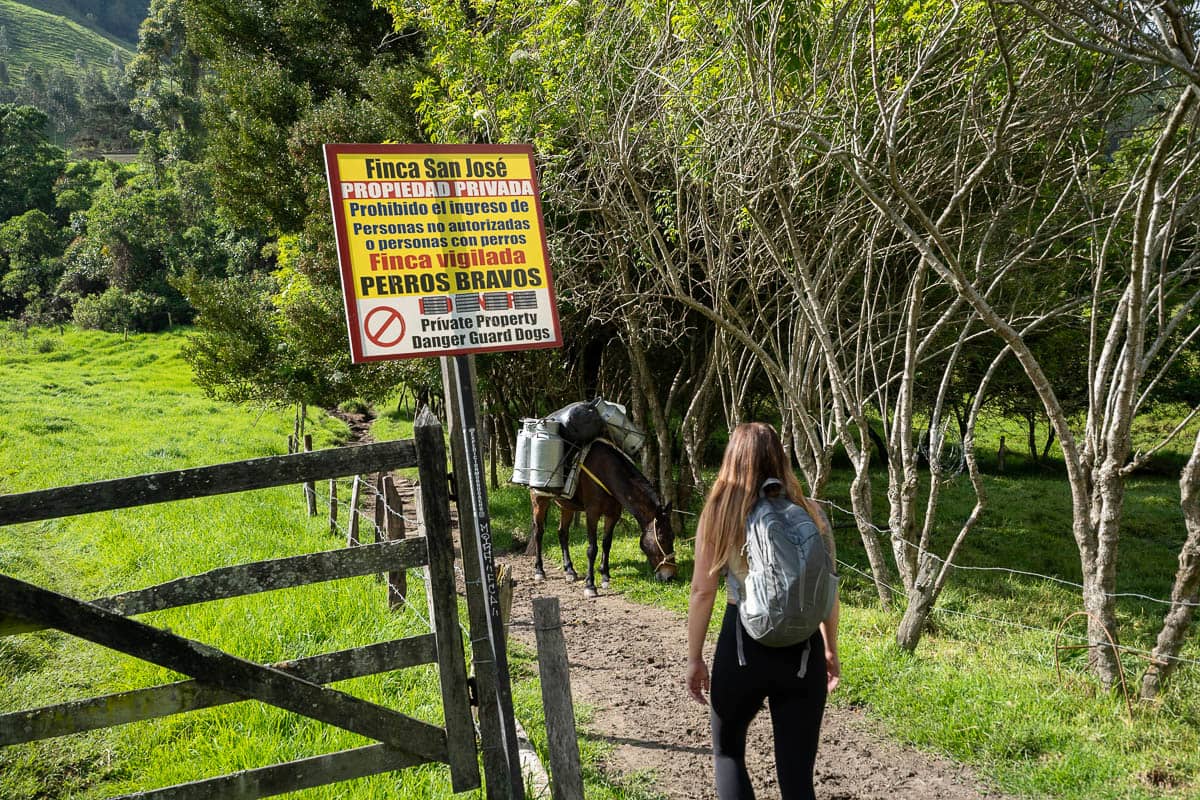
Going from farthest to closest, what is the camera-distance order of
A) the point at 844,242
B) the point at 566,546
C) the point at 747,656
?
the point at 566,546
the point at 844,242
the point at 747,656

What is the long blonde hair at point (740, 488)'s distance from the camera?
318 centimetres

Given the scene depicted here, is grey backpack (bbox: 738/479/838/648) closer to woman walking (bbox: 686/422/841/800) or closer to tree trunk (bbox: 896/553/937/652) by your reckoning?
woman walking (bbox: 686/422/841/800)

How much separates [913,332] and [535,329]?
364 centimetres

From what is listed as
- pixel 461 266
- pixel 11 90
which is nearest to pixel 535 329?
pixel 461 266

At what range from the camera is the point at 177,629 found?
5.77m

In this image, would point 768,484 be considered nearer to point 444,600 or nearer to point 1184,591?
point 444,600

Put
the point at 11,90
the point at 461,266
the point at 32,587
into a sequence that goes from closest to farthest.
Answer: the point at 32,587
the point at 461,266
the point at 11,90

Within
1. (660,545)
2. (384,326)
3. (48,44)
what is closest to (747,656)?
(384,326)

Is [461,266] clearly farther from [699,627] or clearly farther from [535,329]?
[699,627]

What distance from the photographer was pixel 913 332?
6117mm

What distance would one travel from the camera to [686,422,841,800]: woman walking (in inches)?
122

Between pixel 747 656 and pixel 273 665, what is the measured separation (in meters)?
1.84

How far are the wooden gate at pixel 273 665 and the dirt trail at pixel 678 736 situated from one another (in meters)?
1.87

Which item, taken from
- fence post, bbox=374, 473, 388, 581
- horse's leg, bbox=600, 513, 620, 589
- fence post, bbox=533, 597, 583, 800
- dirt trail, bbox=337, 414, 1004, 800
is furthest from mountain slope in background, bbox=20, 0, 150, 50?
fence post, bbox=533, 597, 583, 800
